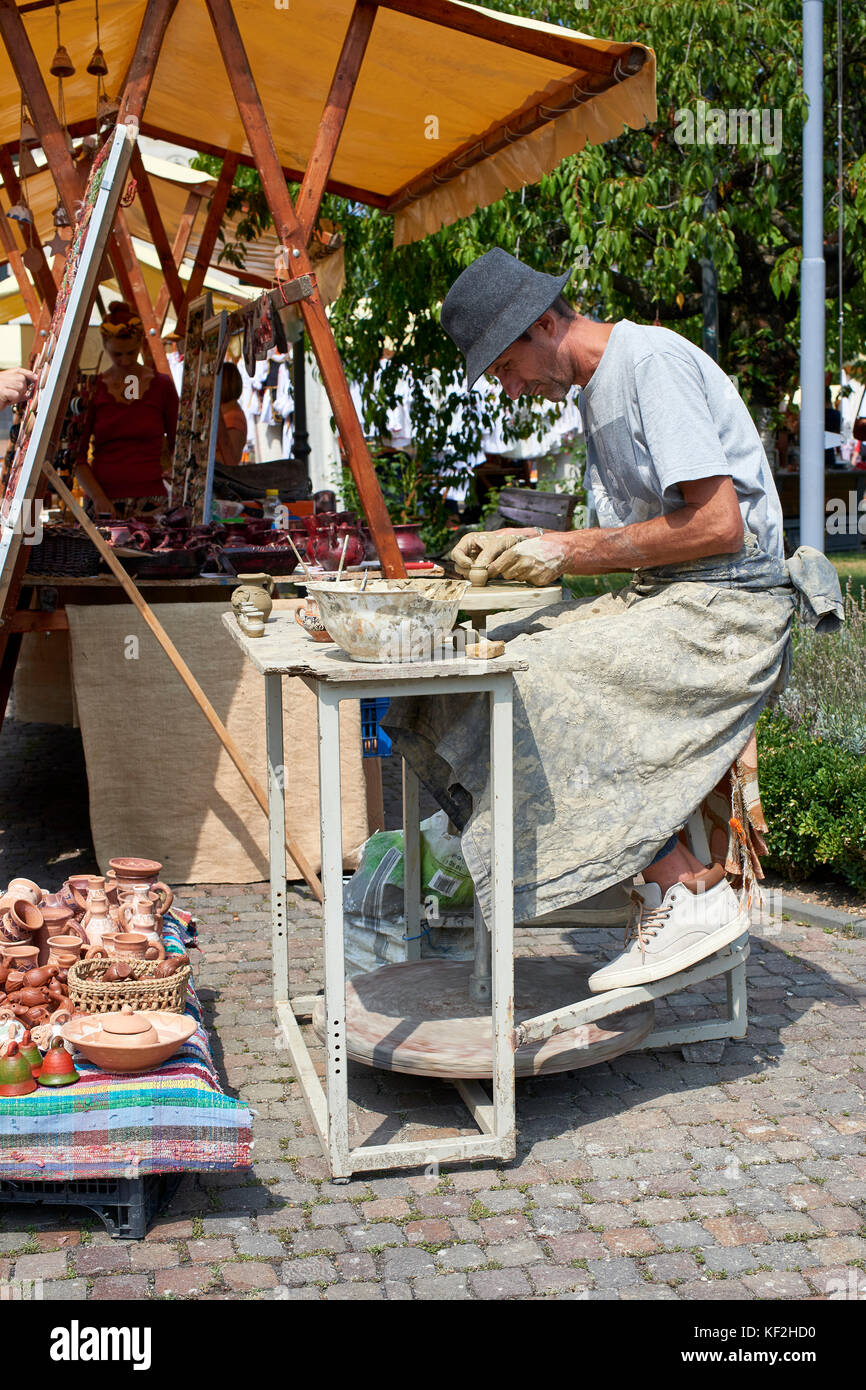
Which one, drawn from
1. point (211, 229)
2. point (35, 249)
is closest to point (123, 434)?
point (35, 249)

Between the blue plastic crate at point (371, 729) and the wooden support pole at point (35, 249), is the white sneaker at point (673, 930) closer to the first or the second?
the blue plastic crate at point (371, 729)

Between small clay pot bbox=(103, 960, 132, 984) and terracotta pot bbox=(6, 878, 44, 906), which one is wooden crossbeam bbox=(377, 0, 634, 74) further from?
small clay pot bbox=(103, 960, 132, 984)

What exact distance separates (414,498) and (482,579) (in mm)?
7275

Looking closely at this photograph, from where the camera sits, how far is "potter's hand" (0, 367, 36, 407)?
4391 millimetres

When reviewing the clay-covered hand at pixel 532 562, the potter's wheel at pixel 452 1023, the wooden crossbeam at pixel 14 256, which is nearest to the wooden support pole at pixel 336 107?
the clay-covered hand at pixel 532 562

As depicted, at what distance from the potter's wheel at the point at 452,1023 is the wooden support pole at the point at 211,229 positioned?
5056mm

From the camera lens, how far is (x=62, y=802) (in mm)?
6543

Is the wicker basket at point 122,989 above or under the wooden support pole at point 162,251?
under

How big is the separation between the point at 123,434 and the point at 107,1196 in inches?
215

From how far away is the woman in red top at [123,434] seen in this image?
23.9ft

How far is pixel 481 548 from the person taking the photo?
321cm

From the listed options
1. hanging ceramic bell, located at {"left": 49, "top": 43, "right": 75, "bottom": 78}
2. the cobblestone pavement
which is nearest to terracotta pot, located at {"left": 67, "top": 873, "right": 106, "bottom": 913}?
the cobblestone pavement

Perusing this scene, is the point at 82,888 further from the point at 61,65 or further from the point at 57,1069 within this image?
the point at 61,65

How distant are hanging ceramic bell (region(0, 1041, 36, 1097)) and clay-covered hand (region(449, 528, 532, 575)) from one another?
1447 mm
